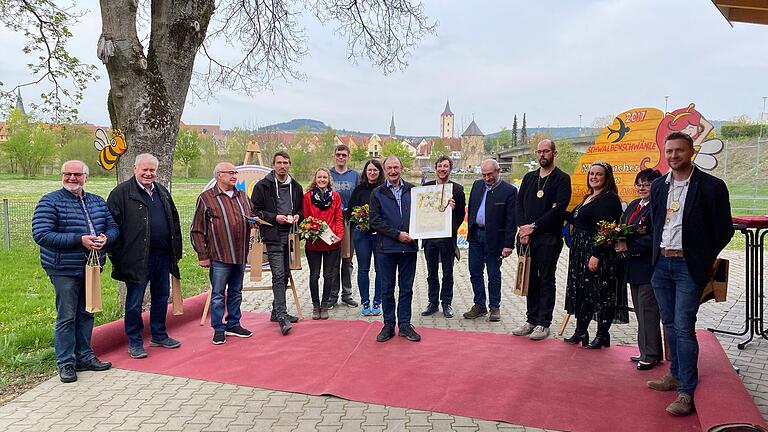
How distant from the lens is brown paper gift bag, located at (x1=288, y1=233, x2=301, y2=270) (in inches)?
232

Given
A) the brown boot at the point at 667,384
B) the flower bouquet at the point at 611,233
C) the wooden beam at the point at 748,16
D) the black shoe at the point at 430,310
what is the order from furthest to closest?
1. the black shoe at the point at 430,310
2. the wooden beam at the point at 748,16
3. the flower bouquet at the point at 611,233
4. the brown boot at the point at 667,384

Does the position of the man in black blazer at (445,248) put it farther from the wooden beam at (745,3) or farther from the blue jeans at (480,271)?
the wooden beam at (745,3)

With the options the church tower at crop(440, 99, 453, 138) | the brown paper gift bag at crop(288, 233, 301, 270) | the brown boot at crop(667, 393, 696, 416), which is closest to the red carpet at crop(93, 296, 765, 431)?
the brown boot at crop(667, 393, 696, 416)

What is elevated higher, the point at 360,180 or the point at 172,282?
the point at 360,180

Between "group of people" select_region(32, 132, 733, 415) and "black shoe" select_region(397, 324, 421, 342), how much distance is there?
2 centimetres

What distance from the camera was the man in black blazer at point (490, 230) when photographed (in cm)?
602

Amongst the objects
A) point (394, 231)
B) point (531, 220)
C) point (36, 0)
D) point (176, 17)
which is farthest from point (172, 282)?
point (36, 0)

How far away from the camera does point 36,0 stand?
8.62 m

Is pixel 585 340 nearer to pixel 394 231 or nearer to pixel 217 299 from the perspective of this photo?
pixel 394 231

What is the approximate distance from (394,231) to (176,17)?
12.6 ft

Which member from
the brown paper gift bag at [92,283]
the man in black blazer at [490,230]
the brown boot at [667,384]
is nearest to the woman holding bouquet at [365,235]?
the man in black blazer at [490,230]

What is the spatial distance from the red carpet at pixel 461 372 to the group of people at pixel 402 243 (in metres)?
0.20

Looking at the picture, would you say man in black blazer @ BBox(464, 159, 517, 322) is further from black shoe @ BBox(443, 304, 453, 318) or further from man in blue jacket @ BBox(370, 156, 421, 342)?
man in blue jacket @ BBox(370, 156, 421, 342)

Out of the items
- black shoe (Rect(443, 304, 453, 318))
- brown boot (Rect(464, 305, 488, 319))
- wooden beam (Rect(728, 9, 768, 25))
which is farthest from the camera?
black shoe (Rect(443, 304, 453, 318))
